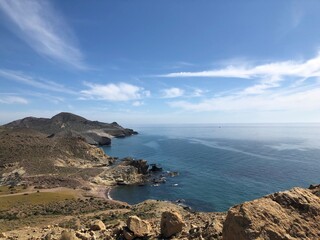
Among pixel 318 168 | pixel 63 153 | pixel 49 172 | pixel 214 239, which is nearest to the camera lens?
pixel 214 239

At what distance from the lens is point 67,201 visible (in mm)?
58188

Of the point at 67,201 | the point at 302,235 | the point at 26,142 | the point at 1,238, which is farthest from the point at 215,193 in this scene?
the point at 26,142

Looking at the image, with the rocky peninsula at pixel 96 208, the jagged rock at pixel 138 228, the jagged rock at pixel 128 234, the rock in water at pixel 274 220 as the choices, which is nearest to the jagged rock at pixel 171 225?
the rocky peninsula at pixel 96 208

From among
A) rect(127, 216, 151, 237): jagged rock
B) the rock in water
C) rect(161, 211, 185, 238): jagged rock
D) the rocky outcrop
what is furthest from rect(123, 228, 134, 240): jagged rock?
the rock in water

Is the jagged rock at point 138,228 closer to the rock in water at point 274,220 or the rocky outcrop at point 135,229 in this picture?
the rocky outcrop at point 135,229

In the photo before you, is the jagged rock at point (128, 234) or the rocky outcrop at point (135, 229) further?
the rocky outcrop at point (135, 229)

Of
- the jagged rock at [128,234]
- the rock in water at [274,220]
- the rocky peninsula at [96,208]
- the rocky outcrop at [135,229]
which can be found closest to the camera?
the rock in water at [274,220]

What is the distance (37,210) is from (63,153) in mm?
57874

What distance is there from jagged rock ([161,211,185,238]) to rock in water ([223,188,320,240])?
661cm

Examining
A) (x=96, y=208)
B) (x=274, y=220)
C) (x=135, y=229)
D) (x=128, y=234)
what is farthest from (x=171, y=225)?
(x=96, y=208)

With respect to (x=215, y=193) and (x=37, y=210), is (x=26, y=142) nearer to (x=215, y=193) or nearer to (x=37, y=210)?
(x=37, y=210)

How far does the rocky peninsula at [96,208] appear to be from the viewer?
10906 mm

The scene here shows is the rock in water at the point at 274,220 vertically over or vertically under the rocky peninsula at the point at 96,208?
over

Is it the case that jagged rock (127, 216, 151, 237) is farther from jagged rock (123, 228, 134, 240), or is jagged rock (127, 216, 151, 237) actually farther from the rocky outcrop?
jagged rock (123, 228, 134, 240)
